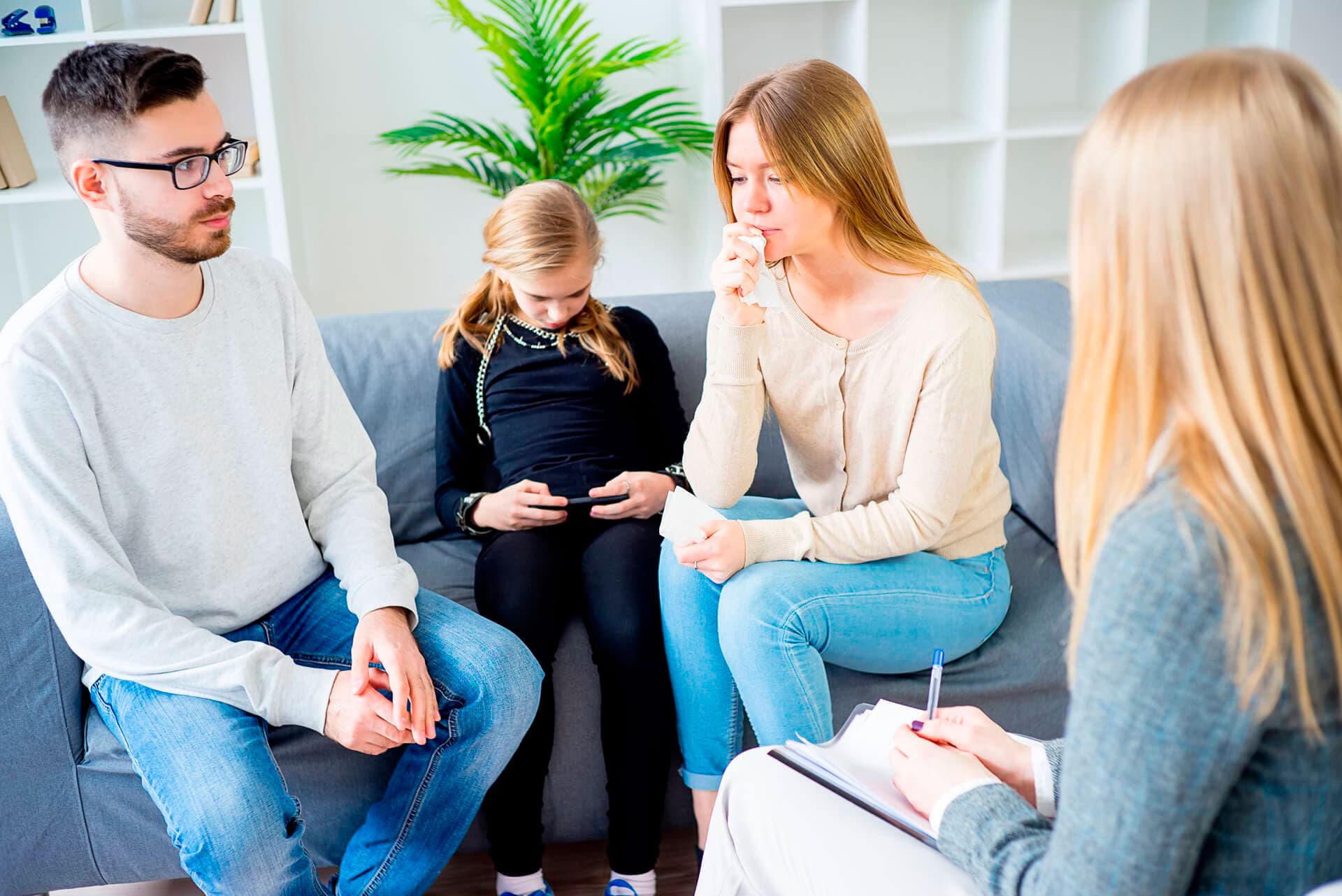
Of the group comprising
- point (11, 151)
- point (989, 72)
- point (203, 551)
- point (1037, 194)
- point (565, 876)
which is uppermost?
point (989, 72)

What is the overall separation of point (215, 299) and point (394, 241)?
1810 millimetres

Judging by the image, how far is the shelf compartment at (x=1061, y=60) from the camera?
10.2ft

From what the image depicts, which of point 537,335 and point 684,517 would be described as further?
point 537,335

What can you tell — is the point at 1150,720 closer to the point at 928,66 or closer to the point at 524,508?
the point at 524,508

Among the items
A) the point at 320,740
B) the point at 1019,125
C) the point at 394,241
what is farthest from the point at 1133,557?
the point at 394,241

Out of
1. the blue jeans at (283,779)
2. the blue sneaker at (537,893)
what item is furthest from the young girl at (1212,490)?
the blue sneaker at (537,893)

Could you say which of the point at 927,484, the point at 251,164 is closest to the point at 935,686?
the point at 927,484

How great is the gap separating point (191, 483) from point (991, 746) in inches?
42.2

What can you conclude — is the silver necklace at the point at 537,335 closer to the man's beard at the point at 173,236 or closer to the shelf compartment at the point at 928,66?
the man's beard at the point at 173,236

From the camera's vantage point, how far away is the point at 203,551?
5.02ft

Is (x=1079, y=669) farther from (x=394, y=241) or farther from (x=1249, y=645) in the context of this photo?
(x=394, y=241)

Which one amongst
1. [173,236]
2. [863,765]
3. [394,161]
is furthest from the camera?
[394,161]

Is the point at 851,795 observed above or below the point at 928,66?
below

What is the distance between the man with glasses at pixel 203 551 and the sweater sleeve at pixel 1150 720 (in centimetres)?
93
